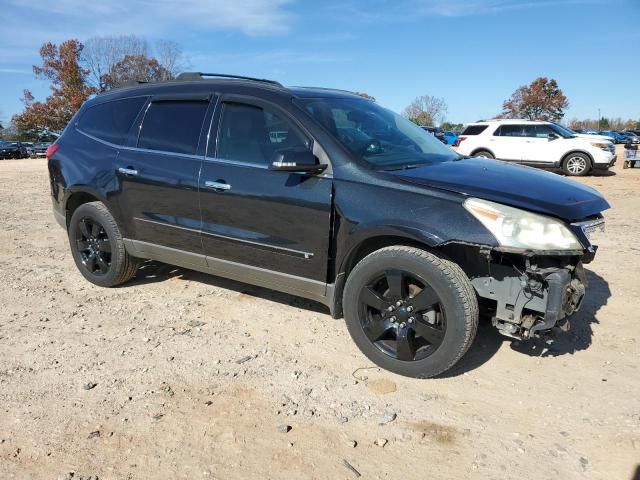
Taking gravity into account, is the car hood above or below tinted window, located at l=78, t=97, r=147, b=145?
below

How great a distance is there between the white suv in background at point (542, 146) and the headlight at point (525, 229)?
532 inches

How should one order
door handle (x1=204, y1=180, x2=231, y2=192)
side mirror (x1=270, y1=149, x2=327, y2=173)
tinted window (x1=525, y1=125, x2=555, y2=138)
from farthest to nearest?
1. tinted window (x1=525, y1=125, x2=555, y2=138)
2. door handle (x1=204, y1=180, x2=231, y2=192)
3. side mirror (x1=270, y1=149, x2=327, y2=173)

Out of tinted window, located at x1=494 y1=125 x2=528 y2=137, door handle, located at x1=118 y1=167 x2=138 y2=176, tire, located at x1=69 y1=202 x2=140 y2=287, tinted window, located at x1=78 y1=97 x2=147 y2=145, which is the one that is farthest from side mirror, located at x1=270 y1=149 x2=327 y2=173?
tinted window, located at x1=494 y1=125 x2=528 y2=137

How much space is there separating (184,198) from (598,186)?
12.3 metres

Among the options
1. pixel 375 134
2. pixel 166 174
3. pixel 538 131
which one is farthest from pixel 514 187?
pixel 538 131

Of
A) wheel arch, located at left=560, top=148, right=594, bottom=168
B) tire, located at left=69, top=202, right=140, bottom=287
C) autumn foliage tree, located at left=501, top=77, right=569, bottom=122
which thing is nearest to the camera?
tire, located at left=69, top=202, right=140, bottom=287

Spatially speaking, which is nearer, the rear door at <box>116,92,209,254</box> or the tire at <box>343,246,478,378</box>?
the tire at <box>343,246,478,378</box>

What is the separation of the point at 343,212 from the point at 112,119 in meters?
2.69

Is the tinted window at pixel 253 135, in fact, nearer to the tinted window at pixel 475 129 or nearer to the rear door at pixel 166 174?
the rear door at pixel 166 174

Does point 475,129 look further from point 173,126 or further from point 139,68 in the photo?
point 139,68

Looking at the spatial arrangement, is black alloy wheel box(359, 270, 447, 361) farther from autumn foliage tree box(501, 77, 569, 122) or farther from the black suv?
autumn foliage tree box(501, 77, 569, 122)

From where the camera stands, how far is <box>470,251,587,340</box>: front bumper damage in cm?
291

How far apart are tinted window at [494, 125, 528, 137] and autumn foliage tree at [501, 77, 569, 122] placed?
52.4 meters

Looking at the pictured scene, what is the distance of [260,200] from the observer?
363 centimetres
